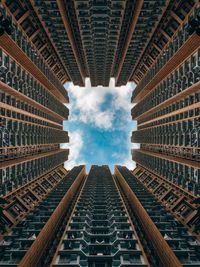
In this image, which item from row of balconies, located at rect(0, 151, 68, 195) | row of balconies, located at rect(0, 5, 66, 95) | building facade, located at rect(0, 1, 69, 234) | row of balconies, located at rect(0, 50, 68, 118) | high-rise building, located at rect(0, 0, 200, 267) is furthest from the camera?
row of balconies, located at rect(0, 5, 66, 95)

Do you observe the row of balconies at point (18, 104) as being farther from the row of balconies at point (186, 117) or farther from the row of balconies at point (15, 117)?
the row of balconies at point (186, 117)

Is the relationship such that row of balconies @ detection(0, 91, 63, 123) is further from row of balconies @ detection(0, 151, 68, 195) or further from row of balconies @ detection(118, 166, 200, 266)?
row of balconies @ detection(118, 166, 200, 266)

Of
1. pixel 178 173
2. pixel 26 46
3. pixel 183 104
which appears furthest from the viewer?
pixel 26 46

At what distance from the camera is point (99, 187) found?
Answer: 10512 centimetres

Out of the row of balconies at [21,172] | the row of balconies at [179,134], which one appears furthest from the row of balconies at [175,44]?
the row of balconies at [21,172]

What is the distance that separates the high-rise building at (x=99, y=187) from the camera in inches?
1827

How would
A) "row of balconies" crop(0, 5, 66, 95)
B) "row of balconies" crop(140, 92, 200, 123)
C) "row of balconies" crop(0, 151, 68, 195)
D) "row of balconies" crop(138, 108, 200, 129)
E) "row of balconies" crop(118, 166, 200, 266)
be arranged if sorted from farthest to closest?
1. "row of balconies" crop(0, 5, 66, 95)
2. "row of balconies" crop(0, 151, 68, 195)
3. "row of balconies" crop(138, 108, 200, 129)
4. "row of balconies" crop(140, 92, 200, 123)
5. "row of balconies" crop(118, 166, 200, 266)

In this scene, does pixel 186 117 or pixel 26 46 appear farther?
pixel 26 46

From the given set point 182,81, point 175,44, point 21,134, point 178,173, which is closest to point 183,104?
point 182,81

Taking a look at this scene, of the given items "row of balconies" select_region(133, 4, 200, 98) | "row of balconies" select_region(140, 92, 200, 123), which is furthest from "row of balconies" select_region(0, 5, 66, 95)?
"row of balconies" select_region(140, 92, 200, 123)

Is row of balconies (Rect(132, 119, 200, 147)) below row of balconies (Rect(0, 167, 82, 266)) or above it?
above

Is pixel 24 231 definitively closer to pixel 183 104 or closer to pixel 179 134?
pixel 179 134

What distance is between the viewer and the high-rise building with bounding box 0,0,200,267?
152 ft

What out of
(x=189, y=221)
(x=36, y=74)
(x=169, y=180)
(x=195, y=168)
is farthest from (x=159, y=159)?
(x=36, y=74)
